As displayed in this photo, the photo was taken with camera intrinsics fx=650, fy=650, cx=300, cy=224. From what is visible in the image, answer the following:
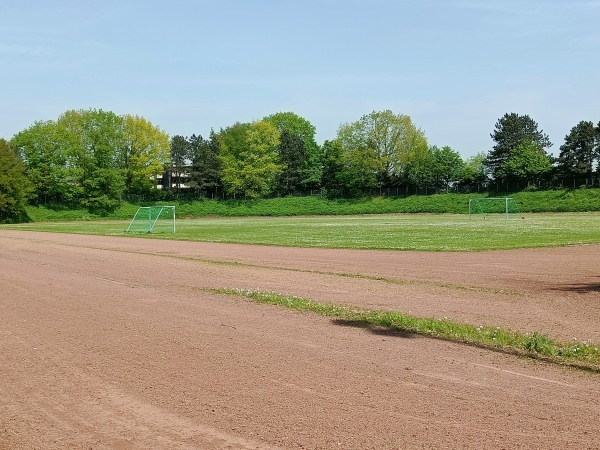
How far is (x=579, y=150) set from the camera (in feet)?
355

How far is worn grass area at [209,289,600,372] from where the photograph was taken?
10.3 m

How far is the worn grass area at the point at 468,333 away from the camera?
1030 centimetres

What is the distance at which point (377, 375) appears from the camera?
935cm

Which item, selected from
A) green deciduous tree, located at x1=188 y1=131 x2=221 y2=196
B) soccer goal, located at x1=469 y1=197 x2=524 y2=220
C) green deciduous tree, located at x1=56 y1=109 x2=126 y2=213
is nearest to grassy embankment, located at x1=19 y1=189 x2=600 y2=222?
soccer goal, located at x1=469 y1=197 x2=524 y2=220

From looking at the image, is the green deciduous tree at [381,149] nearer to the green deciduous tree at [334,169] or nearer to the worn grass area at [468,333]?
the green deciduous tree at [334,169]

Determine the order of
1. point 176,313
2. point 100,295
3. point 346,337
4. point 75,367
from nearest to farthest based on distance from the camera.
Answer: point 75,367 < point 346,337 < point 176,313 < point 100,295

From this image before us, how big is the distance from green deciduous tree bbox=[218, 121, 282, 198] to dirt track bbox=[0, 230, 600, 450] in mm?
104225

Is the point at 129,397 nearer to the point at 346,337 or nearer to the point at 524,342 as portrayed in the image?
the point at 346,337

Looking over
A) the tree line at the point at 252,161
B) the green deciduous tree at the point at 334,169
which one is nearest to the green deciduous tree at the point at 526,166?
the tree line at the point at 252,161

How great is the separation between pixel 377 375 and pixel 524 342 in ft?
10.7

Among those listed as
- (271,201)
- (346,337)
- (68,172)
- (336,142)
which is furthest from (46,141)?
(346,337)

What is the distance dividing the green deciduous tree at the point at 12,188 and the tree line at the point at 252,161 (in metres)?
0.16

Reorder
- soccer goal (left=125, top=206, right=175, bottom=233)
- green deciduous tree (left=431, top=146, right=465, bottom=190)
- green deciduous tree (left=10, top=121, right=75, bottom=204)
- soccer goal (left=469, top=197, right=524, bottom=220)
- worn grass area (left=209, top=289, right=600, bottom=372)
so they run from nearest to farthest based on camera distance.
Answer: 1. worn grass area (left=209, top=289, right=600, bottom=372)
2. soccer goal (left=125, top=206, right=175, bottom=233)
3. soccer goal (left=469, top=197, right=524, bottom=220)
4. green deciduous tree (left=10, top=121, right=75, bottom=204)
5. green deciduous tree (left=431, top=146, right=465, bottom=190)

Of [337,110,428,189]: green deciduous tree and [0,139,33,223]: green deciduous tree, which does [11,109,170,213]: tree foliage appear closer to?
[0,139,33,223]: green deciduous tree
